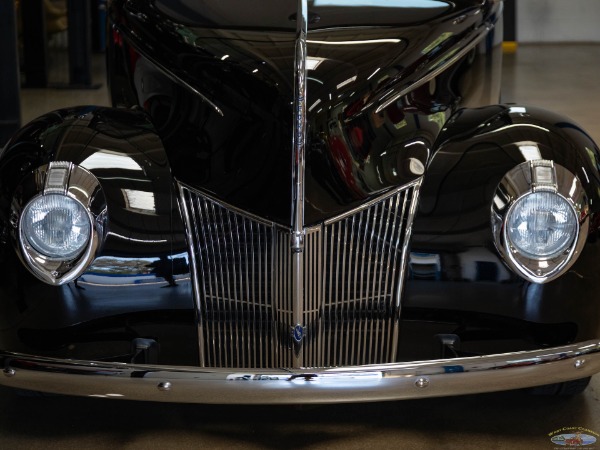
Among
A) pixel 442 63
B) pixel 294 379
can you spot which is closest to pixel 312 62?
pixel 442 63

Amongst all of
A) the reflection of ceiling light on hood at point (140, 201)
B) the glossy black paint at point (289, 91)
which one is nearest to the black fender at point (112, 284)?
the reflection of ceiling light on hood at point (140, 201)

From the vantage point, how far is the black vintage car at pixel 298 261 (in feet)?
7.89

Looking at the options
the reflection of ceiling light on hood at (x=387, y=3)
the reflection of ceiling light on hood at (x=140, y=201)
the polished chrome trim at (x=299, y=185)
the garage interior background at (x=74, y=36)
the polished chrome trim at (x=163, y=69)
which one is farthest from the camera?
the garage interior background at (x=74, y=36)

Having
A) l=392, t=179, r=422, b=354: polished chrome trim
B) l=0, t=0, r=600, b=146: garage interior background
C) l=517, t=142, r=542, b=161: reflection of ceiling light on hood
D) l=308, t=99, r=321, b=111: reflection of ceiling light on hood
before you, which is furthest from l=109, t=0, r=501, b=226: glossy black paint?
l=0, t=0, r=600, b=146: garage interior background

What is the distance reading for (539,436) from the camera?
8.95 ft

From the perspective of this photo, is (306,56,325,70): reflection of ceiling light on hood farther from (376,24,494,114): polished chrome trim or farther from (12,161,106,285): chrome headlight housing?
(12,161,106,285): chrome headlight housing

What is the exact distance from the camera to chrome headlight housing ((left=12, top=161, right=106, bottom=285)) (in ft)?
7.97

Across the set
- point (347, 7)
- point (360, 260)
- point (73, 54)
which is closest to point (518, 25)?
point (73, 54)

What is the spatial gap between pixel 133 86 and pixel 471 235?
1.37m

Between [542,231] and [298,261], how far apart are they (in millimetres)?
629

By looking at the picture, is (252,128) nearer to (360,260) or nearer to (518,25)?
(360,260)

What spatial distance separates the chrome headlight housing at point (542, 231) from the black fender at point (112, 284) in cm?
84

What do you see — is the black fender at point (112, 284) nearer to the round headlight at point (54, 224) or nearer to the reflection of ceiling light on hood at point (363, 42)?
the round headlight at point (54, 224)

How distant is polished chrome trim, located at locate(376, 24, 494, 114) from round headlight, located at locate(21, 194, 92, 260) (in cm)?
86
